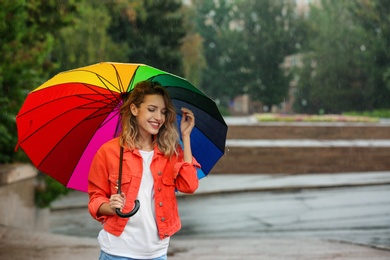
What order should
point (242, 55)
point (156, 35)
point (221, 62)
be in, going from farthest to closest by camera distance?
1. point (221, 62)
2. point (242, 55)
3. point (156, 35)

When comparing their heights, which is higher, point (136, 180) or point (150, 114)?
point (150, 114)

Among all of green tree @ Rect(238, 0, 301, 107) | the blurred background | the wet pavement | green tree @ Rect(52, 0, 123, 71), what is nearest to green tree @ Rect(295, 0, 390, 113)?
the blurred background

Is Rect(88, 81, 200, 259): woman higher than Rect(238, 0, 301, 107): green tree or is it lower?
higher

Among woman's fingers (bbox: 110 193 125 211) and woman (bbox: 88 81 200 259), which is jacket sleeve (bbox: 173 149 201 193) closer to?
woman (bbox: 88 81 200 259)

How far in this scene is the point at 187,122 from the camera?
10.7ft

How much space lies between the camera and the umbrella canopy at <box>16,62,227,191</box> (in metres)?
3.31

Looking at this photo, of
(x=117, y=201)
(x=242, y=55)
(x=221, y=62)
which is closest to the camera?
(x=117, y=201)

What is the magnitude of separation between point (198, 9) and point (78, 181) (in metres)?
77.3

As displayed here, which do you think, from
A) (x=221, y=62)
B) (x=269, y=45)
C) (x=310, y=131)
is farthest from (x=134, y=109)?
(x=221, y=62)

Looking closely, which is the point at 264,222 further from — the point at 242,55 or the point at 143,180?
the point at 242,55

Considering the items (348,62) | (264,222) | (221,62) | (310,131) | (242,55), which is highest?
(264,222)

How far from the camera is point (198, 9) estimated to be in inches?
3130

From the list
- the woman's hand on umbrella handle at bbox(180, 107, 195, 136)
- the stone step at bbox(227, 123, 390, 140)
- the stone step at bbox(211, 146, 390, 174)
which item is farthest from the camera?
the stone step at bbox(227, 123, 390, 140)

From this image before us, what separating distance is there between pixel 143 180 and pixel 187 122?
421 millimetres
